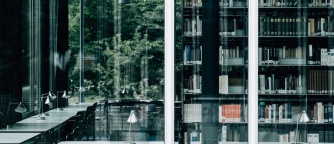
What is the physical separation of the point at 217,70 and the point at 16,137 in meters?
2.83

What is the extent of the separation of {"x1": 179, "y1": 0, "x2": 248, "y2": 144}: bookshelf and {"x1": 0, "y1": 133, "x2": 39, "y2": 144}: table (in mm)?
2004

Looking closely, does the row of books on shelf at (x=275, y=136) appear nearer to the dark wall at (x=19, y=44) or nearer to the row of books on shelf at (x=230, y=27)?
the row of books on shelf at (x=230, y=27)

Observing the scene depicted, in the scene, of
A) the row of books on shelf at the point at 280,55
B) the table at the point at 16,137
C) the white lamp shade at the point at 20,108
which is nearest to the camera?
the table at the point at 16,137

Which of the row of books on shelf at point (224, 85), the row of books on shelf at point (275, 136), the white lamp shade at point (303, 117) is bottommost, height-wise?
the row of books on shelf at point (275, 136)

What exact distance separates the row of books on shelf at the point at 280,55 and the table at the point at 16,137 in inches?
127

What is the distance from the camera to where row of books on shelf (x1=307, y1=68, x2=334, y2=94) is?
21.2ft

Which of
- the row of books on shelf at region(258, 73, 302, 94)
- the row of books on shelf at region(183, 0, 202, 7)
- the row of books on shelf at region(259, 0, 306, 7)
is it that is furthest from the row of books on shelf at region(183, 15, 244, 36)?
the row of books on shelf at region(258, 73, 302, 94)

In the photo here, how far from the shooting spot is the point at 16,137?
649 centimetres

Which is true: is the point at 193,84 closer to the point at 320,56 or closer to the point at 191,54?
the point at 191,54

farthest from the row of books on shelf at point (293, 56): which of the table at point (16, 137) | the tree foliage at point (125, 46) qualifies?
the table at point (16, 137)

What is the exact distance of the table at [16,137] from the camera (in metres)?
6.37

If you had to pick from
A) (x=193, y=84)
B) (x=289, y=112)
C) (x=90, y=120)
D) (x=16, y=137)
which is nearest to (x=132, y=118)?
(x=90, y=120)

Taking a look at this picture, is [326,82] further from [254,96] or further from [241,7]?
[241,7]

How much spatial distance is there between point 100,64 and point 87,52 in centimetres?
23
